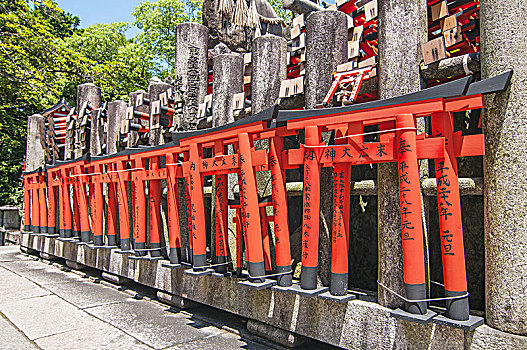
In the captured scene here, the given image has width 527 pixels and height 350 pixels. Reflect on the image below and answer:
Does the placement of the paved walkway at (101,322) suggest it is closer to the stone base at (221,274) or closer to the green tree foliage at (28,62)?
the stone base at (221,274)

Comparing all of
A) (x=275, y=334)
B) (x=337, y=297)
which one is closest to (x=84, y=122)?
(x=275, y=334)

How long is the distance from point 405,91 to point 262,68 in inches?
72.1

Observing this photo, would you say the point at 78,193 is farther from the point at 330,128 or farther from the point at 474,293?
the point at 474,293

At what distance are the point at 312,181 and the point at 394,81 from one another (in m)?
1.08

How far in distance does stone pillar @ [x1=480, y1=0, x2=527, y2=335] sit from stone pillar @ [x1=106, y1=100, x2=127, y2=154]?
6.34m

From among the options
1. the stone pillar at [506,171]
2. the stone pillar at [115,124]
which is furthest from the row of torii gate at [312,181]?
the stone pillar at [115,124]

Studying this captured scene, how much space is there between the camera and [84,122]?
8.64 metres

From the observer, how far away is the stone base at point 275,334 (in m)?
4.10

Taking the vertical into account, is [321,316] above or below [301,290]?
below

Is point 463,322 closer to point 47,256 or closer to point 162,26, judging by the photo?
point 47,256

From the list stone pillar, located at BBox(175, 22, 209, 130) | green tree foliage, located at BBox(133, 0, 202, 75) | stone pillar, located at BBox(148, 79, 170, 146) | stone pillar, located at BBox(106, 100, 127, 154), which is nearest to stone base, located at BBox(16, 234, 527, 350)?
stone pillar, located at BBox(148, 79, 170, 146)

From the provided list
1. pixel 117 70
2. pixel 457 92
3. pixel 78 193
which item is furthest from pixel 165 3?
pixel 457 92

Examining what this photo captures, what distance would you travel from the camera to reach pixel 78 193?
26.5 ft

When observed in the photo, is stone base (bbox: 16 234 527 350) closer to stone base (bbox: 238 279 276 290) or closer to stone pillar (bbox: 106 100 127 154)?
stone base (bbox: 238 279 276 290)
